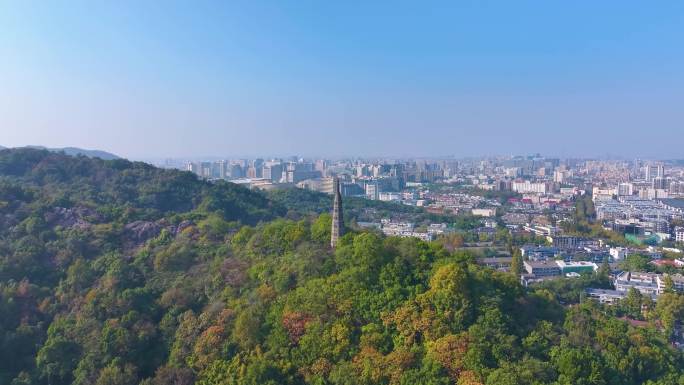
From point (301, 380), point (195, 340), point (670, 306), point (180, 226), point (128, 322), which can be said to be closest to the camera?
point (301, 380)

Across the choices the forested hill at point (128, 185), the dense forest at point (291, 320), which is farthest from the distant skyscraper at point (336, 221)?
the forested hill at point (128, 185)

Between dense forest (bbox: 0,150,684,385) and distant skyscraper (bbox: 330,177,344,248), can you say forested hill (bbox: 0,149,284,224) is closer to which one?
dense forest (bbox: 0,150,684,385)

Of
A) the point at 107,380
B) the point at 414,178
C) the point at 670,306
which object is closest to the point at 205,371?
the point at 107,380

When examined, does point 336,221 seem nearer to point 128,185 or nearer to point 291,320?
point 291,320

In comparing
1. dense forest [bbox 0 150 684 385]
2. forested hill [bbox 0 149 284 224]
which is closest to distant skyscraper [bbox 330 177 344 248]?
dense forest [bbox 0 150 684 385]

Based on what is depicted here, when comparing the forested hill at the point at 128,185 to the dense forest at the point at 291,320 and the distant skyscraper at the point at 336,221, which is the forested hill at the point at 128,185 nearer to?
the dense forest at the point at 291,320

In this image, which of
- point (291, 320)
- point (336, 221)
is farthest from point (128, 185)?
point (291, 320)

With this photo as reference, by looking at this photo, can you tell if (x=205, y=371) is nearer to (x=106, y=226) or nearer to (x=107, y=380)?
(x=107, y=380)

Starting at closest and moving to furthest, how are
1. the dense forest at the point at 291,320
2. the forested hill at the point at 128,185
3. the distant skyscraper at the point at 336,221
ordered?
the dense forest at the point at 291,320
the distant skyscraper at the point at 336,221
the forested hill at the point at 128,185
